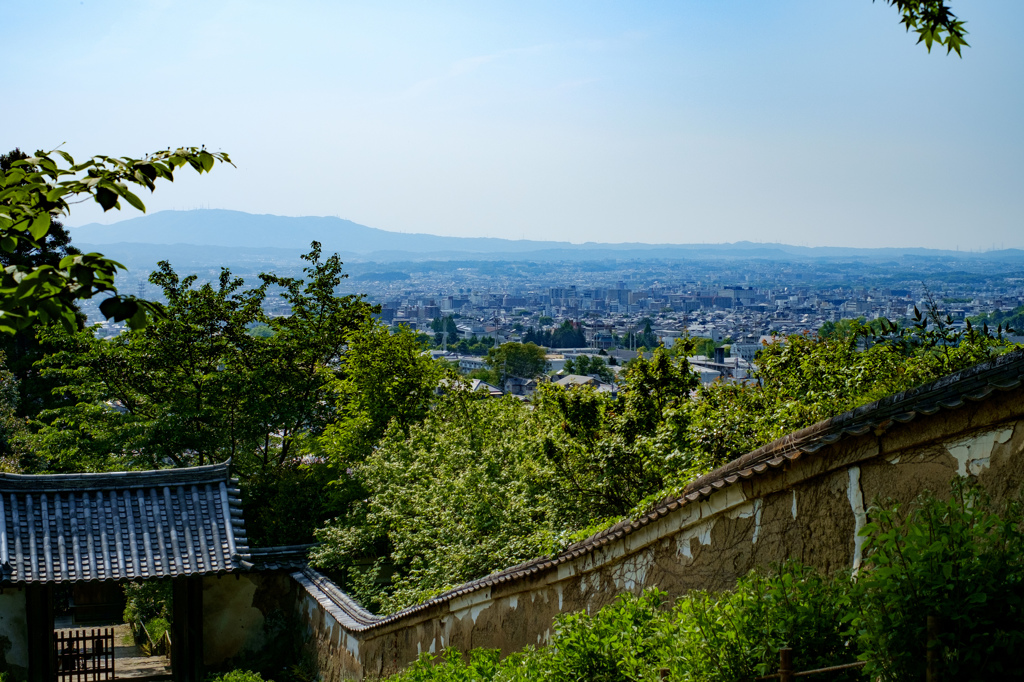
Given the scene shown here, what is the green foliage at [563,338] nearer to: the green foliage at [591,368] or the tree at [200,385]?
the green foliage at [591,368]

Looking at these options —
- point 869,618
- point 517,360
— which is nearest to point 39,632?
point 869,618

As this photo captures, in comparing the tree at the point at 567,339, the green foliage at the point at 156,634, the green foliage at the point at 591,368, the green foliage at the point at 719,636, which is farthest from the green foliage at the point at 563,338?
the green foliage at the point at 719,636

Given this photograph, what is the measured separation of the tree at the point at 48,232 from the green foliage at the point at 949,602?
3.24 m

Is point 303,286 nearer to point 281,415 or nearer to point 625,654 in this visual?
point 281,415

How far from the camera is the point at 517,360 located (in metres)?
82.6

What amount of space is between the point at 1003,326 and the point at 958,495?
6487 mm

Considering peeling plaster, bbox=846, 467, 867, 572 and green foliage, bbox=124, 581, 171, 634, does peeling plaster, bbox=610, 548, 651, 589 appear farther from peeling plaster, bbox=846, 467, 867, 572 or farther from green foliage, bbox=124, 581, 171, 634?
green foliage, bbox=124, 581, 171, 634

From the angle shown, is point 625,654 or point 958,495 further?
point 625,654

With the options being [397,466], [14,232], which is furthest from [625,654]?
[397,466]

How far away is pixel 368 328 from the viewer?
69.4 ft

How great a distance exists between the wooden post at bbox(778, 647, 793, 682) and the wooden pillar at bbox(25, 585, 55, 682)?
11.2 metres

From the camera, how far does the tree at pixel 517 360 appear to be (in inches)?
3233

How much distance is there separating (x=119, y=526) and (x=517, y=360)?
70.6 m

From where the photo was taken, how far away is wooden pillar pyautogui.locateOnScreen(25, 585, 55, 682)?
11.6 m
